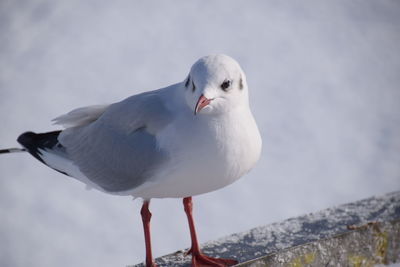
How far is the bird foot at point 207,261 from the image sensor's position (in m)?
2.42

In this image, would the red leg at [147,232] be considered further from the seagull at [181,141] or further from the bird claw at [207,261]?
the bird claw at [207,261]

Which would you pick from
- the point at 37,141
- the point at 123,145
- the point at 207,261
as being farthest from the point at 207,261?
the point at 37,141

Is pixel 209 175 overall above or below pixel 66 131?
below

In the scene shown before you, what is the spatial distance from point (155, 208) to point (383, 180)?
2016mm

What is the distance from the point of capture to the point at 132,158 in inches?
92.1

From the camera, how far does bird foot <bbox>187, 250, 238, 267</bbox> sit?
2418 millimetres

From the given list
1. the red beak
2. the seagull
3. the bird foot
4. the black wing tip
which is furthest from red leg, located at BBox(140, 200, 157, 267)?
the red beak

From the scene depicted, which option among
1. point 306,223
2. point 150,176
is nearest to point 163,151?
point 150,176

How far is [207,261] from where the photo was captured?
2.44 m

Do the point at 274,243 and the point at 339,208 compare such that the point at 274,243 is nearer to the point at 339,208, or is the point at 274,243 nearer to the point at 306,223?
the point at 306,223

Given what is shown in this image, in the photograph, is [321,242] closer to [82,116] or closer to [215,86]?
[215,86]

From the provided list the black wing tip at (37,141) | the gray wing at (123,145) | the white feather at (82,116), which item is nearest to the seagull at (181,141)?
the gray wing at (123,145)

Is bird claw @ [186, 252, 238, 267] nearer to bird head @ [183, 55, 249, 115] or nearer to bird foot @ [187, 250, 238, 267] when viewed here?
bird foot @ [187, 250, 238, 267]

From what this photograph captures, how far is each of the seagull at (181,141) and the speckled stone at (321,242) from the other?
0.15 m
